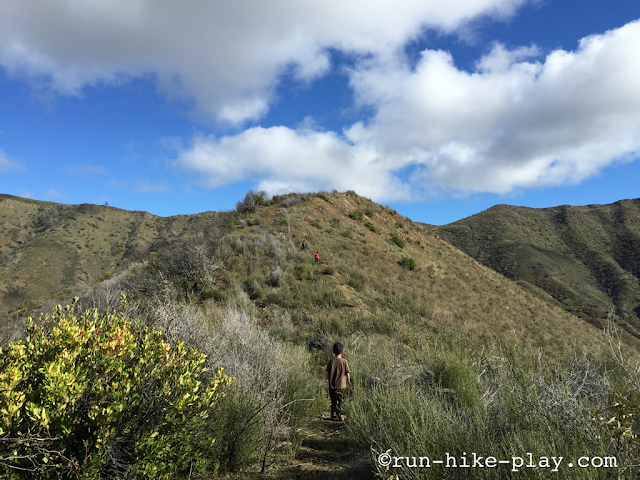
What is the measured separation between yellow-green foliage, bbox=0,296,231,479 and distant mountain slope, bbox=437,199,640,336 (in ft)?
190

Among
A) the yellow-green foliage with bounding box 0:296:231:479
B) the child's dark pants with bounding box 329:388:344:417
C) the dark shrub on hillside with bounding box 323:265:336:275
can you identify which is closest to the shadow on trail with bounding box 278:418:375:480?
the child's dark pants with bounding box 329:388:344:417

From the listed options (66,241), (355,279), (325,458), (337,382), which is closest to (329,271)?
(355,279)

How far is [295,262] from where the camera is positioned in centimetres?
1623

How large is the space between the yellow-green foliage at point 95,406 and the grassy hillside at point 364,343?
3.26 feet

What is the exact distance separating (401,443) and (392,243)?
22.9 m

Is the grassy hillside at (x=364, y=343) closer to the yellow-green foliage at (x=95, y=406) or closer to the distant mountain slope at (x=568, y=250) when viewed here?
the yellow-green foliage at (x=95, y=406)

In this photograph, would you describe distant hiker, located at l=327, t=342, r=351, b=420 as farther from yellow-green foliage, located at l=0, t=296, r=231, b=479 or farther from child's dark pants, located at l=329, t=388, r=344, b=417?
yellow-green foliage, located at l=0, t=296, r=231, b=479

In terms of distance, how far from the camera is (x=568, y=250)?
7025 cm

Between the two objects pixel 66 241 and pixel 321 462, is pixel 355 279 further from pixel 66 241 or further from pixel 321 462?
pixel 66 241

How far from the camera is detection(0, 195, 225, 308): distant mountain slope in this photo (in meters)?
44.8

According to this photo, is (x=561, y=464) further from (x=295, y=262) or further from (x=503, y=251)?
(x=503, y=251)

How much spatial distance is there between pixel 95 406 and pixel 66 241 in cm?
7119

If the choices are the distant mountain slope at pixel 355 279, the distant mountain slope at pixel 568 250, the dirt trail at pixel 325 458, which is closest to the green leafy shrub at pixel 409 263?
the distant mountain slope at pixel 355 279

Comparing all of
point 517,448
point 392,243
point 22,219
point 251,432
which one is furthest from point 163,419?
point 22,219
